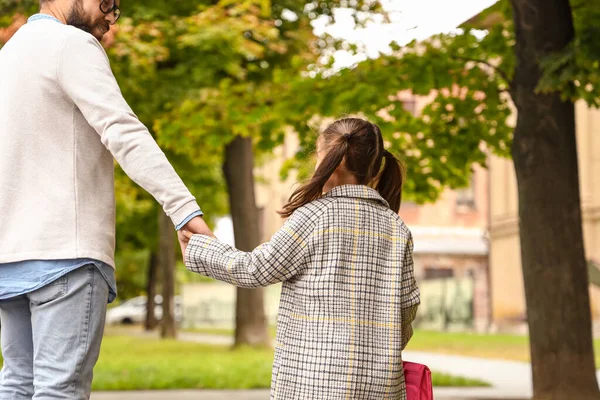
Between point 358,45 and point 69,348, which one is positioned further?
point 358,45

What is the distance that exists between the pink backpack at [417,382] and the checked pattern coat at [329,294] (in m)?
0.03

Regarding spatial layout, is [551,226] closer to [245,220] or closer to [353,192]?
[353,192]

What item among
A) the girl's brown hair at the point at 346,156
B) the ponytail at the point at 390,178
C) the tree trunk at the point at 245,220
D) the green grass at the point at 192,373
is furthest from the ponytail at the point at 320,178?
the tree trunk at the point at 245,220

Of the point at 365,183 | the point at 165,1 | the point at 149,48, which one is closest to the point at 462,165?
the point at 149,48

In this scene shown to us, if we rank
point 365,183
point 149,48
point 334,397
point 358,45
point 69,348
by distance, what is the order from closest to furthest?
point 69,348 → point 334,397 → point 365,183 → point 358,45 → point 149,48

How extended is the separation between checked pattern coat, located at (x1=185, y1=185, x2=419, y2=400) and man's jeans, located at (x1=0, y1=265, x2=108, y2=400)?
1.50 ft

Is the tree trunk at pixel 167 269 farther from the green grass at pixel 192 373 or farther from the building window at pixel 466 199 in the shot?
the building window at pixel 466 199

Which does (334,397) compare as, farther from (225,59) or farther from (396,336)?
(225,59)

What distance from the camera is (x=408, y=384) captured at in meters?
3.61

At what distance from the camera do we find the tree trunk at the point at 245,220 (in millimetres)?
19188

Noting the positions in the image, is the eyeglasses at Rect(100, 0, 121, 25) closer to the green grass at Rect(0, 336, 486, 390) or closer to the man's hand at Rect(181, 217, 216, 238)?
the man's hand at Rect(181, 217, 216, 238)

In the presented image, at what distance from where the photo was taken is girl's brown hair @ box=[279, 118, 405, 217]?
364 centimetres

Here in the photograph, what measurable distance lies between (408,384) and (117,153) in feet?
4.30

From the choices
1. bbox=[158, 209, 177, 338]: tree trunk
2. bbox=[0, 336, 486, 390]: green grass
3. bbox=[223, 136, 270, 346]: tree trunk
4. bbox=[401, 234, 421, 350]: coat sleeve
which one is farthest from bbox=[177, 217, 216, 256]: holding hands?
bbox=[158, 209, 177, 338]: tree trunk
